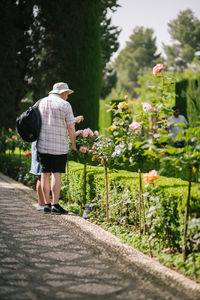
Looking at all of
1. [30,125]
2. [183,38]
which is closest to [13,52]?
[30,125]

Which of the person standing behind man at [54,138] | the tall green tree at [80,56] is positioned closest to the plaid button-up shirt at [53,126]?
the person standing behind man at [54,138]

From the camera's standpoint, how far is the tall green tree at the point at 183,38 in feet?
154

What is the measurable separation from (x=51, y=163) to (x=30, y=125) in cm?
58

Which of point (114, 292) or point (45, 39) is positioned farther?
point (45, 39)

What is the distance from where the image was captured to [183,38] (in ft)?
157

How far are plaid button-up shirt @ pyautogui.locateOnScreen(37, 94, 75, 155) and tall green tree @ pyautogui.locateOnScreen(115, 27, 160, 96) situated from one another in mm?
49447

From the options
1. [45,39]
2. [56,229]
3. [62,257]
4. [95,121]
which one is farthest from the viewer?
[45,39]

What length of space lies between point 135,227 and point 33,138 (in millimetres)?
1863

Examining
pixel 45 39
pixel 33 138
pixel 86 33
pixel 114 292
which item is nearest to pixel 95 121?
pixel 86 33

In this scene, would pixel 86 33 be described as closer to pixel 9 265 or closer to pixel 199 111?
pixel 199 111

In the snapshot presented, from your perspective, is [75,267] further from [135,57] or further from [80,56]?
[135,57]

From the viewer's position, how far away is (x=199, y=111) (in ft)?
32.0

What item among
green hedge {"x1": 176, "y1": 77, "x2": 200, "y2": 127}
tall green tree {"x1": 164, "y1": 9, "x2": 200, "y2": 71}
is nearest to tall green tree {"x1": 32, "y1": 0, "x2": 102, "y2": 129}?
green hedge {"x1": 176, "y1": 77, "x2": 200, "y2": 127}

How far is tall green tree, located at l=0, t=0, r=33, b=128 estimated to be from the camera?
49.2 feet
